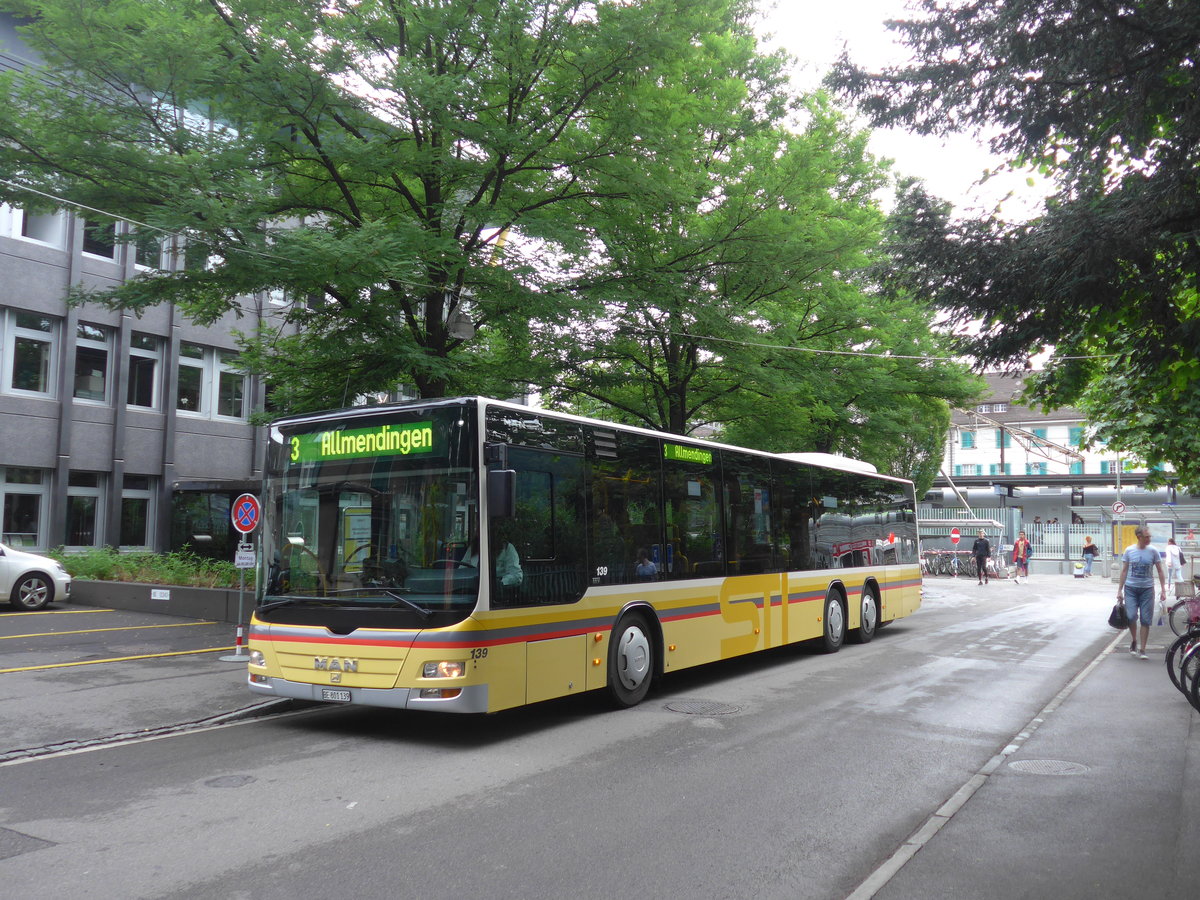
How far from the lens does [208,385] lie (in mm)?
28234

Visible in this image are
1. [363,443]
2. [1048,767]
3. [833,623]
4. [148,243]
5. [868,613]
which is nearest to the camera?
[1048,767]

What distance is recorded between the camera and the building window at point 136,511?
85.6 feet

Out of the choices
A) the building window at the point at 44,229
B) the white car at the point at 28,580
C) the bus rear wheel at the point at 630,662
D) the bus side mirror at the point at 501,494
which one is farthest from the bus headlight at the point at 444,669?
the building window at the point at 44,229

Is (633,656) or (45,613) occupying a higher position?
(633,656)

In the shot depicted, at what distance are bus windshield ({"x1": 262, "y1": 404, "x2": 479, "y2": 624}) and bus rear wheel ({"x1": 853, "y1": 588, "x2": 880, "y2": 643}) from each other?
399 inches

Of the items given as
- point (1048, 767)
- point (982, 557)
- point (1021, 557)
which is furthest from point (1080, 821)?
point (1021, 557)

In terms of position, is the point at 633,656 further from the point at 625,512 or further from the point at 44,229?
the point at 44,229

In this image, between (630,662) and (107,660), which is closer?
(630,662)

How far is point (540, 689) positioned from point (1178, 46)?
22.1 feet

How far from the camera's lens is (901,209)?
771 centimetres

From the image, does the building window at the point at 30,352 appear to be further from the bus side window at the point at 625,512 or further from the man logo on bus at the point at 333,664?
the bus side window at the point at 625,512

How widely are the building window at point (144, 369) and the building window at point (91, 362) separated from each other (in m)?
0.72

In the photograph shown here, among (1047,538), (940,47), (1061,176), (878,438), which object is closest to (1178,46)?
(940,47)

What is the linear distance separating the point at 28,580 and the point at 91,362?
30.1 feet
